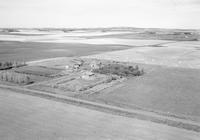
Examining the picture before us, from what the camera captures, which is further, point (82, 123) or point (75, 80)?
point (75, 80)

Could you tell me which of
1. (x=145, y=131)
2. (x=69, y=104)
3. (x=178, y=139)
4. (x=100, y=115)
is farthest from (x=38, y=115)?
(x=178, y=139)

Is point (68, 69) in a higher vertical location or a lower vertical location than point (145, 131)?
higher

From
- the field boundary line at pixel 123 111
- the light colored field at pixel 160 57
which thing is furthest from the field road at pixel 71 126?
the light colored field at pixel 160 57

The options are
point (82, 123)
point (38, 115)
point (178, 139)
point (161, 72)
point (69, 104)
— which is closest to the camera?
point (178, 139)

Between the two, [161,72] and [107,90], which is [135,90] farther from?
[161,72]

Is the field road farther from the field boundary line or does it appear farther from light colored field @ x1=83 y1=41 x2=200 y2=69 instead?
light colored field @ x1=83 y1=41 x2=200 y2=69

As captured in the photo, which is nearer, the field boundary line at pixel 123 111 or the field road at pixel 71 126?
the field road at pixel 71 126

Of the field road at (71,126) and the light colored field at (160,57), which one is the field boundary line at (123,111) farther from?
the light colored field at (160,57)

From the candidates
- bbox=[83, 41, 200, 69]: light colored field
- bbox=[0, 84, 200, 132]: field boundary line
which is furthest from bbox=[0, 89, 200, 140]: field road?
bbox=[83, 41, 200, 69]: light colored field
